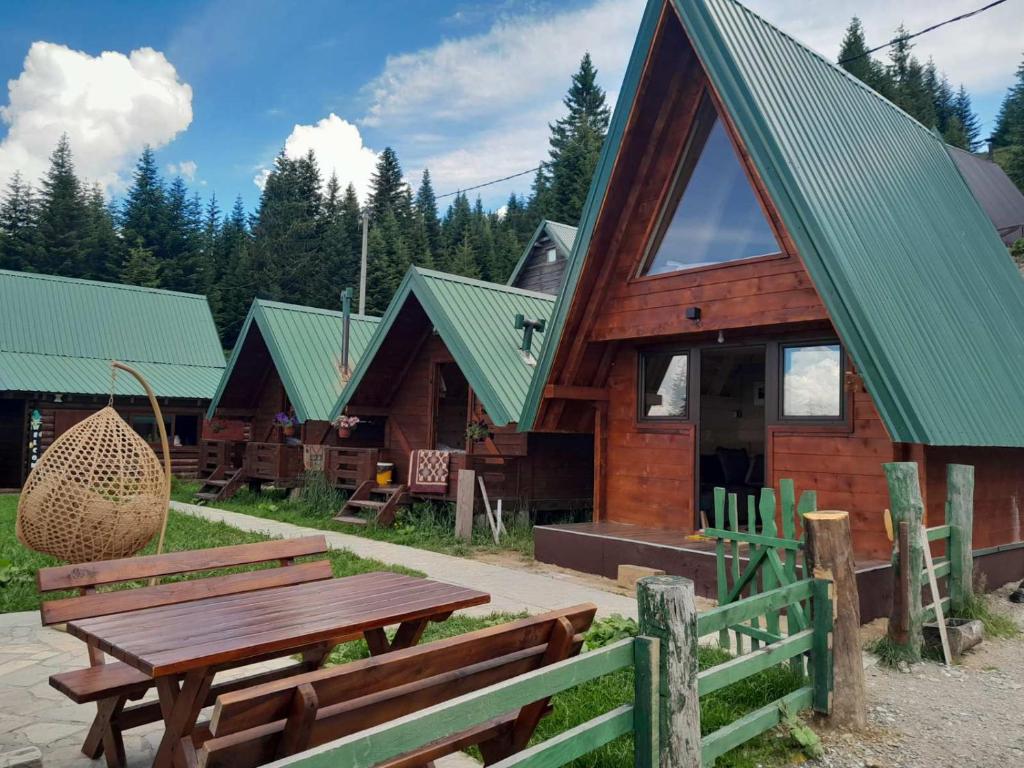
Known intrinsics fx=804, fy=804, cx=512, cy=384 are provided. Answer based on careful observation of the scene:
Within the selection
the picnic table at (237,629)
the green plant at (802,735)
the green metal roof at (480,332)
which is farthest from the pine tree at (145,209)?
the green plant at (802,735)

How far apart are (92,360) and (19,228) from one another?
29.3 metres

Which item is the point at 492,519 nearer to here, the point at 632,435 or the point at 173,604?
the point at 632,435

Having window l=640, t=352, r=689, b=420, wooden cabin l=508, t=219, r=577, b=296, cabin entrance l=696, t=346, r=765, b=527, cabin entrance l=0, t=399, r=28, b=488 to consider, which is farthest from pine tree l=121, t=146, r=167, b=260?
window l=640, t=352, r=689, b=420

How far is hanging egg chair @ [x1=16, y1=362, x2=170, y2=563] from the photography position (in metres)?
6.94

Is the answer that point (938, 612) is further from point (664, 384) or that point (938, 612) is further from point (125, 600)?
point (125, 600)

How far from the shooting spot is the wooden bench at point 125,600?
11.4 feet

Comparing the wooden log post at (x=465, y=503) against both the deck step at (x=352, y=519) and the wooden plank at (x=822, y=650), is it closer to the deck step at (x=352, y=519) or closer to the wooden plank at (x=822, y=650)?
the deck step at (x=352, y=519)

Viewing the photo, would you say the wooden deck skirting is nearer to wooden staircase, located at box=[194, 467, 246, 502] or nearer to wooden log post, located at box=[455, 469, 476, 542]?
wooden log post, located at box=[455, 469, 476, 542]

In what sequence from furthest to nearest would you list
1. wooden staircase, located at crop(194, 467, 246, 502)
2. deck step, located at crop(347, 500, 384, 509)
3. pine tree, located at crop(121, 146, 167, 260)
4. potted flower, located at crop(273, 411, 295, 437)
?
pine tree, located at crop(121, 146, 167, 260) < potted flower, located at crop(273, 411, 295, 437) < wooden staircase, located at crop(194, 467, 246, 502) < deck step, located at crop(347, 500, 384, 509)

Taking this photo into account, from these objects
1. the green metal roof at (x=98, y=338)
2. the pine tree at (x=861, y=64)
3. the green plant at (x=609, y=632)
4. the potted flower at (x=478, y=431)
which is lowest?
the green plant at (x=609, y=632)

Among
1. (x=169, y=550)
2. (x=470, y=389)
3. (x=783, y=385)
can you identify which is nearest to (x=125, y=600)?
(x=169, y=550)

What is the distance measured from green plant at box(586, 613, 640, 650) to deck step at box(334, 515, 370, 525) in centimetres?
695

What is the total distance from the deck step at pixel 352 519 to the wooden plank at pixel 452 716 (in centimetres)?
957

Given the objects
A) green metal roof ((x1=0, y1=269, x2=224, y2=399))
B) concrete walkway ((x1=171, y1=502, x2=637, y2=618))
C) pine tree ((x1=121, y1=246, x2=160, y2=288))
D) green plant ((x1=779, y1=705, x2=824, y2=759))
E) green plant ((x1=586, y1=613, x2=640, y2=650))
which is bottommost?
concrete walkway ((x1=171, y1=502, x2=637, y2=618))
